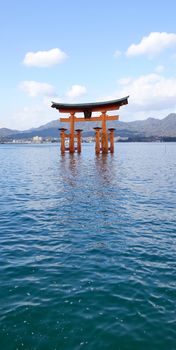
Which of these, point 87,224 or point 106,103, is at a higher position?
point 106,103

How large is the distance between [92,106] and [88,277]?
4029 centimetres

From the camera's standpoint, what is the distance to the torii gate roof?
44.2m

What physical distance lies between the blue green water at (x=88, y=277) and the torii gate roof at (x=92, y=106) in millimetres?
31088

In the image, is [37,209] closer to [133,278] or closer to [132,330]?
[133,278]

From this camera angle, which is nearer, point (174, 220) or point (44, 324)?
point (44, 324)

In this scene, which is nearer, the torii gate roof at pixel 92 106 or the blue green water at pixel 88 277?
the blue green water at pixel 88 277

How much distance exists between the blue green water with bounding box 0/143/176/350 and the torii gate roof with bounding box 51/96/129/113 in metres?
31.1

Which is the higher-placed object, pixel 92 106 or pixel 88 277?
pixel 92 106

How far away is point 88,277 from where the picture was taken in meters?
7.75

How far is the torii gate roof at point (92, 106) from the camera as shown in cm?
4419

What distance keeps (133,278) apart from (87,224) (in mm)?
5006

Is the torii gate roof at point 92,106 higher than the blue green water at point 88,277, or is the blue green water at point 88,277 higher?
the torii gate roof at point 92,106

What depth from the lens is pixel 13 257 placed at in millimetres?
9125

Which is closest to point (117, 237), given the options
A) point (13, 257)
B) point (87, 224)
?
point (87, 224)
